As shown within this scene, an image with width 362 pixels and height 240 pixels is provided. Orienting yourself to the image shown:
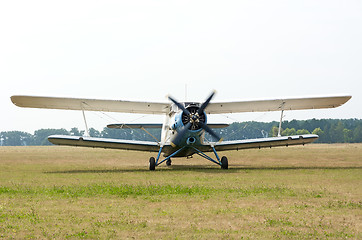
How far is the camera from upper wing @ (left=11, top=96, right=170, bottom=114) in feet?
66.0

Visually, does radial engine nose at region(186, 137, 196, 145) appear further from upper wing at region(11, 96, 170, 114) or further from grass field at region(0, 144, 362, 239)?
grass field at region(0, 144, 362, 239)

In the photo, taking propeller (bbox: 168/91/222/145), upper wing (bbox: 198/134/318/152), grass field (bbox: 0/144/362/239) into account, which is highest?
propeller (bbox: 168/91/222/145)

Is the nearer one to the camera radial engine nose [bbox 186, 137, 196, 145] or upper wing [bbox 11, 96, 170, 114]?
radial engine nose [bbox 186, 137, 196, 145]

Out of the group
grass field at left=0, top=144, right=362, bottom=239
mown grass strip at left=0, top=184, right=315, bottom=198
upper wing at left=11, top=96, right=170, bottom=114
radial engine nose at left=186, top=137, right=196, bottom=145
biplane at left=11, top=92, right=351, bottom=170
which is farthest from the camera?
upper wing at left=11, top=96, right=170, bottom=114

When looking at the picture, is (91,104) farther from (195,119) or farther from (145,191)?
(145,191)

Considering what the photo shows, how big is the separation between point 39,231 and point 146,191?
484cm

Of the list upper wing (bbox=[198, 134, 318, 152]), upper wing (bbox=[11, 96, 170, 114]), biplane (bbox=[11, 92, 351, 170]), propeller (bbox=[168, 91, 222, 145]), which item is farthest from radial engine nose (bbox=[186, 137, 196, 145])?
upper wing (bbox=[11, 96, 170, 114])

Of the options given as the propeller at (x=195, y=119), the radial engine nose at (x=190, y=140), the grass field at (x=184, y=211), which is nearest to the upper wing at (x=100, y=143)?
the radial engine nose at (x=190, y=140)

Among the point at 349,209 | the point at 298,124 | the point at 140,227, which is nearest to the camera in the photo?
the point at 140,227

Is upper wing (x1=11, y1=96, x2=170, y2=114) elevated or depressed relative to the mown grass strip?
elevated

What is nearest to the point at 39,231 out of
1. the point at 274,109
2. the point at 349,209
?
the point at 349,209

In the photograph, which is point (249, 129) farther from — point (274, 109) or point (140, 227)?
point (140, 227)

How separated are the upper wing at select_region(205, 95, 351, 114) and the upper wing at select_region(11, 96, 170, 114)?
270 cm

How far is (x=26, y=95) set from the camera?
19.3 meters
